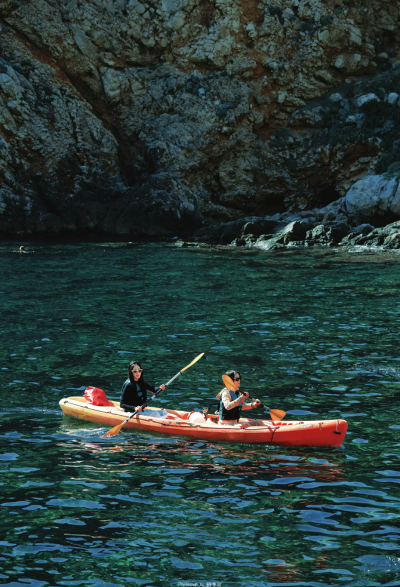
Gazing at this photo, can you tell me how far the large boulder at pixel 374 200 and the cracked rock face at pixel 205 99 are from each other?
5631 mm

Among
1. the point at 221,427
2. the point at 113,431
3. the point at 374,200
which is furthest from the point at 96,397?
the point at 374,200

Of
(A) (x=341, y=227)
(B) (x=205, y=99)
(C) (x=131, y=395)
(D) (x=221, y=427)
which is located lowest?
(D) (x=221, y=427)

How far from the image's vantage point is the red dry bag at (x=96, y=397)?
39.4 feet

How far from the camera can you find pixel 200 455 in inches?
396

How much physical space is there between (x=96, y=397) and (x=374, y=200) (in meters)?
32.8

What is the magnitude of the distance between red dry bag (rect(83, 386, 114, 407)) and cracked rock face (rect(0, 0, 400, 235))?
35.5 m

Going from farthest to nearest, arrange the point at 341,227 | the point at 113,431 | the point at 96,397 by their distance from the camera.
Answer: the point at 341,227, the point at 96,397, the point at 113,431

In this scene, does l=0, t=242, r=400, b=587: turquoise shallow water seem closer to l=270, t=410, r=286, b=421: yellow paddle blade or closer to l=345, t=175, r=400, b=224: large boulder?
l=270, t=410, r=286, b=421: yellow paddle blade

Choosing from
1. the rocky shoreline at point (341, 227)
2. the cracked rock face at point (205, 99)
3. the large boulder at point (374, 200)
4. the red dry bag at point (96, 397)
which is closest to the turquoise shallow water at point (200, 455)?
the red dry bag at point (96, 397)

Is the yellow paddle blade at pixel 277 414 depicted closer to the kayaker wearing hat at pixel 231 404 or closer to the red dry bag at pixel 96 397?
the kayaker wearing hat at pixel 231 404

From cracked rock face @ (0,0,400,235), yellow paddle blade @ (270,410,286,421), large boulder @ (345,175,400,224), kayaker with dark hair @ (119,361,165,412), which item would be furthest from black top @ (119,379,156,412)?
cracked rock face @ (0,0,400,235)

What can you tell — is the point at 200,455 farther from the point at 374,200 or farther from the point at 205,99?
the point at 205,99

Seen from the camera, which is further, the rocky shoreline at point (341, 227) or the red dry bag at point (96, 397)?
the rocky shoreline at point (341, 227)

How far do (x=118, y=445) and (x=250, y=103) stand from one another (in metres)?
43.3
